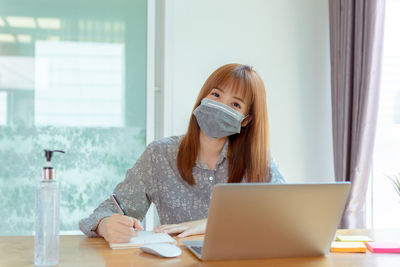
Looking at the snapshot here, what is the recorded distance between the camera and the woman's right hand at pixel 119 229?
53.9 inches

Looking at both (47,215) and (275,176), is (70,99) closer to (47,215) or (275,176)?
(275,176)

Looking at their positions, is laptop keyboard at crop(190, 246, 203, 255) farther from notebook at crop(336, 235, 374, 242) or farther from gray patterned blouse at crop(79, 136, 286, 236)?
gray patterned blouse at crop(79, 136, 286, 236)

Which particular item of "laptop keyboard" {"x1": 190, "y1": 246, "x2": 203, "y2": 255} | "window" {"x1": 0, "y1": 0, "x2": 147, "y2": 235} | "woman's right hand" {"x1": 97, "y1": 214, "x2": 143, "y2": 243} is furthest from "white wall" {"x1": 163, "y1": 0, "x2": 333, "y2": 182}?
"laptop keyboard" {"x1": 190, "y1": 246, "x2": 203, "y2": 255}

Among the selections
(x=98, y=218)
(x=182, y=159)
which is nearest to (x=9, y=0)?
(x=182, y=159)

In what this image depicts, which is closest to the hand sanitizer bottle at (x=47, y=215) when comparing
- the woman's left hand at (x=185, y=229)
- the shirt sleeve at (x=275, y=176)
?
the woman's left hand at (x=185, y=229)

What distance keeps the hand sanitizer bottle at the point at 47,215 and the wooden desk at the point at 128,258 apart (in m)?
0.07

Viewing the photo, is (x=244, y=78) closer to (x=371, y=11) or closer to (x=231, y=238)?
(x=231, y=238)

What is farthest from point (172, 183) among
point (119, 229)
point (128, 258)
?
point (128, 258)

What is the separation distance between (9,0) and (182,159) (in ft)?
5.35

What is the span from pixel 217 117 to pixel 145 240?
1.93 ft

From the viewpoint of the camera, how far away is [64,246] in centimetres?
137

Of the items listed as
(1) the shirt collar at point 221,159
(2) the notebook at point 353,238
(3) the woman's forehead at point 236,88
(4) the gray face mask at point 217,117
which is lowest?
(2) the notebook at point 353,238

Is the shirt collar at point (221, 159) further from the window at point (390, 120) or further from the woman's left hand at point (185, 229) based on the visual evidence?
the window at point (390, 120)

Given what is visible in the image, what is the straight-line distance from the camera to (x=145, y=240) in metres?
1.40
